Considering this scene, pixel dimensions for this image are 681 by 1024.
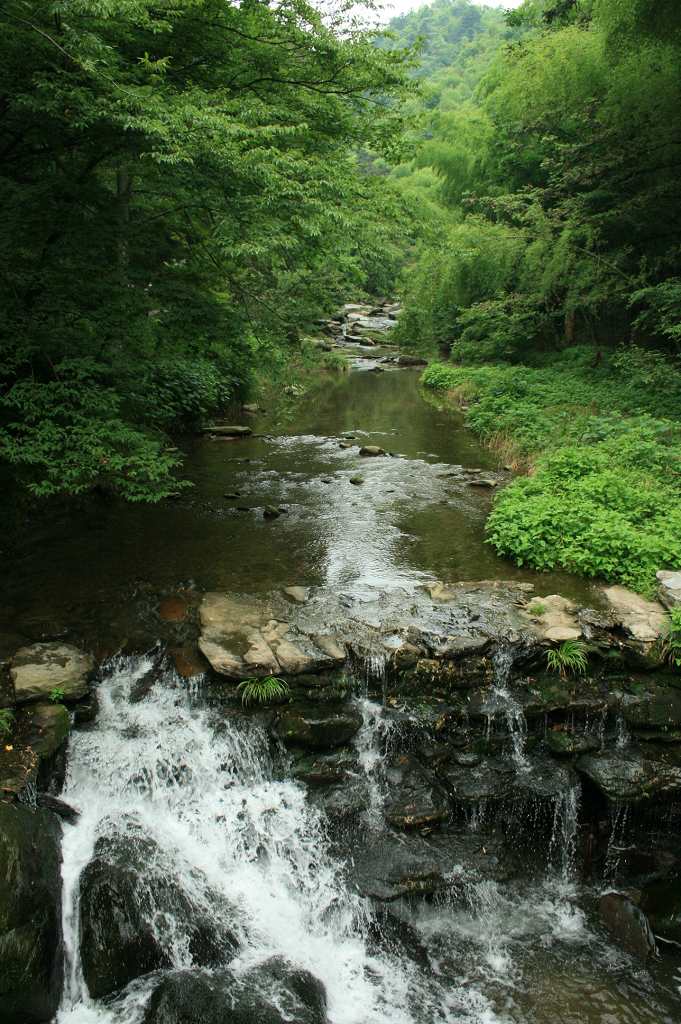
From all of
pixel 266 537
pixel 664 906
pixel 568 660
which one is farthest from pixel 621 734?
pixel 266 537

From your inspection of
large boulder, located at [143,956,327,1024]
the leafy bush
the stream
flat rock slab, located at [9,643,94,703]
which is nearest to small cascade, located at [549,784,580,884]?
the stream

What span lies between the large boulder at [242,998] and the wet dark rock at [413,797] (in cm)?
145

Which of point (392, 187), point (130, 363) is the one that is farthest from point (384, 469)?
point (130, 363)

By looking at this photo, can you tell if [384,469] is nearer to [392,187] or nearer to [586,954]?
[392,187]

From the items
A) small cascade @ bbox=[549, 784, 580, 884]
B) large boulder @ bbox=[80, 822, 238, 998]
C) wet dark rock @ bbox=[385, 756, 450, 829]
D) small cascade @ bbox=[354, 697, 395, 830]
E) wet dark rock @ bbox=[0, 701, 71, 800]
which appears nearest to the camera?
large boulder @ bbox=[80, 822, 238, 998]

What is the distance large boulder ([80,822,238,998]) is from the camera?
179 inches

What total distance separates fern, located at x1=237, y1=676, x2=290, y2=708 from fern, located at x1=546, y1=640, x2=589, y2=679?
282cm

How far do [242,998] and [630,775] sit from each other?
3903mm

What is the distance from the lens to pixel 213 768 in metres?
5.79

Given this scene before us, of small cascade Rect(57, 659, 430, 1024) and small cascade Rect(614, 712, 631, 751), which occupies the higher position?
small cascade Rect(614, 712, 631, 751)

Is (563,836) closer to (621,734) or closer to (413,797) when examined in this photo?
(621,734)

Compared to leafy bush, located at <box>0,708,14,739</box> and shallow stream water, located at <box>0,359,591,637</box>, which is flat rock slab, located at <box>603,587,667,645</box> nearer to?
Answer: shallow stream water, located at <box>0,359,591,637</box>

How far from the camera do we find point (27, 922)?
4145 mm

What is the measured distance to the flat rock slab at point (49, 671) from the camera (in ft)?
19.1
